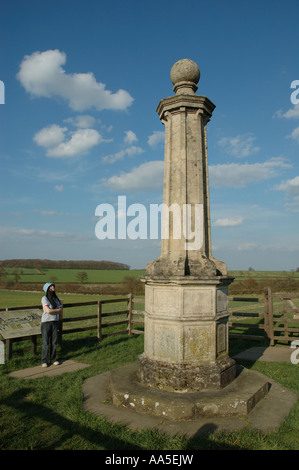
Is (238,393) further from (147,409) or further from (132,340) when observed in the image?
(132,340)

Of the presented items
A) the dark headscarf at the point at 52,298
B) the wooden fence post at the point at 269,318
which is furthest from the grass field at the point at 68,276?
the dark headscarf at the point at 52,298

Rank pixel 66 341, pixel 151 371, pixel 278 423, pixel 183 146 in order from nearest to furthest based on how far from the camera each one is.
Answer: pixel 278 423 → pixel 151 371 → pixel 183 146 → pixel 66 341

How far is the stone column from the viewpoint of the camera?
4.59 m

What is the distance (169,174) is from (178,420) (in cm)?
366

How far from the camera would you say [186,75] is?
5453 mm

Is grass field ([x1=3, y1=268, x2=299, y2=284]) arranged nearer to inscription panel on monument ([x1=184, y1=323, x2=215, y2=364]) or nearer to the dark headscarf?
the dark headscarf

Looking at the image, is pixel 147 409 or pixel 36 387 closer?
pixel 147 409

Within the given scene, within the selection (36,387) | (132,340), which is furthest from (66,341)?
(36,387)

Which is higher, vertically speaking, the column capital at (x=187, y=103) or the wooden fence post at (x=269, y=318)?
the column capital at (x=187, y=103)

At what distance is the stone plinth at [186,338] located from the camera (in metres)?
4.54

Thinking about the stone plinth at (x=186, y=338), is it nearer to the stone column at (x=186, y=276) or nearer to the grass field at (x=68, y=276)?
the stone column at (x=186, y=276)

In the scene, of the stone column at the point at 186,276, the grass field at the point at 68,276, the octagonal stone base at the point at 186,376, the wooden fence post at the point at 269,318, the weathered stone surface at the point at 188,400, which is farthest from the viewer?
the grass field at the point at 68,276

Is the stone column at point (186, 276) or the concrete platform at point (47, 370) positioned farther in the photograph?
the concrete platform at point (47, 370)

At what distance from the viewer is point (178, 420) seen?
3.94m
